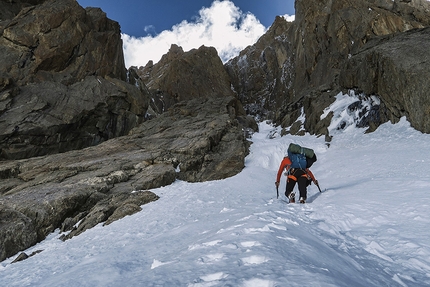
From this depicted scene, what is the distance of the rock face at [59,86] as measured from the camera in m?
30.8

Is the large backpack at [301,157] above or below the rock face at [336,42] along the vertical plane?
below

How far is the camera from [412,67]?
63.8ft

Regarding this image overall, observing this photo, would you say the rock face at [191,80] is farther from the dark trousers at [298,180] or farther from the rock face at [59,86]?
the dark trousers at [298,180]

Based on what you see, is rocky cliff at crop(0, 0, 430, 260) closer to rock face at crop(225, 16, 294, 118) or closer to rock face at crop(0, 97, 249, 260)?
rock face at crop(0, 97, 249, 260)

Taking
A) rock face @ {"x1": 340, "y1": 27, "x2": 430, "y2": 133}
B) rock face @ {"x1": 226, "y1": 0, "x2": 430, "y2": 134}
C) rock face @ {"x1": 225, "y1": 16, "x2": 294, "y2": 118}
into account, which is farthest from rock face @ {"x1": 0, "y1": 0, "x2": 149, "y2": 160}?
rock face @ {"x1": 225, "y1": 16, "x2": 294, "y2": 118}

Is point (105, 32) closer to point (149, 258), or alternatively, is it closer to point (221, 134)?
point (221, 134)

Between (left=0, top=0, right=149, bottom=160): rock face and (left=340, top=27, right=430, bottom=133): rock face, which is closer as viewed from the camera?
(left=340, top=27, right=430, bottom=133): rock face

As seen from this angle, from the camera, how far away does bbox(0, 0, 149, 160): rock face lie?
101ft

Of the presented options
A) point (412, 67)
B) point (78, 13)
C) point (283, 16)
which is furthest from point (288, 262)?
point (283, 16)

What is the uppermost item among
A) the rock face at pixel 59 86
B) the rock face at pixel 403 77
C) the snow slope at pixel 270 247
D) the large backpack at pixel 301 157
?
the rock face at pixel 59 86

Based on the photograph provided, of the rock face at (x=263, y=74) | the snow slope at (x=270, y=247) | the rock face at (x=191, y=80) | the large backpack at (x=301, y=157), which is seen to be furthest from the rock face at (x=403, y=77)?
the rock face at (x=263, y=74)

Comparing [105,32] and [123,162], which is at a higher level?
[105,32]

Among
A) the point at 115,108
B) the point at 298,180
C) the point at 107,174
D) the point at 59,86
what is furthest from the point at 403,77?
the point at 59,86

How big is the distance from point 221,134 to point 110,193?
1427 cm
